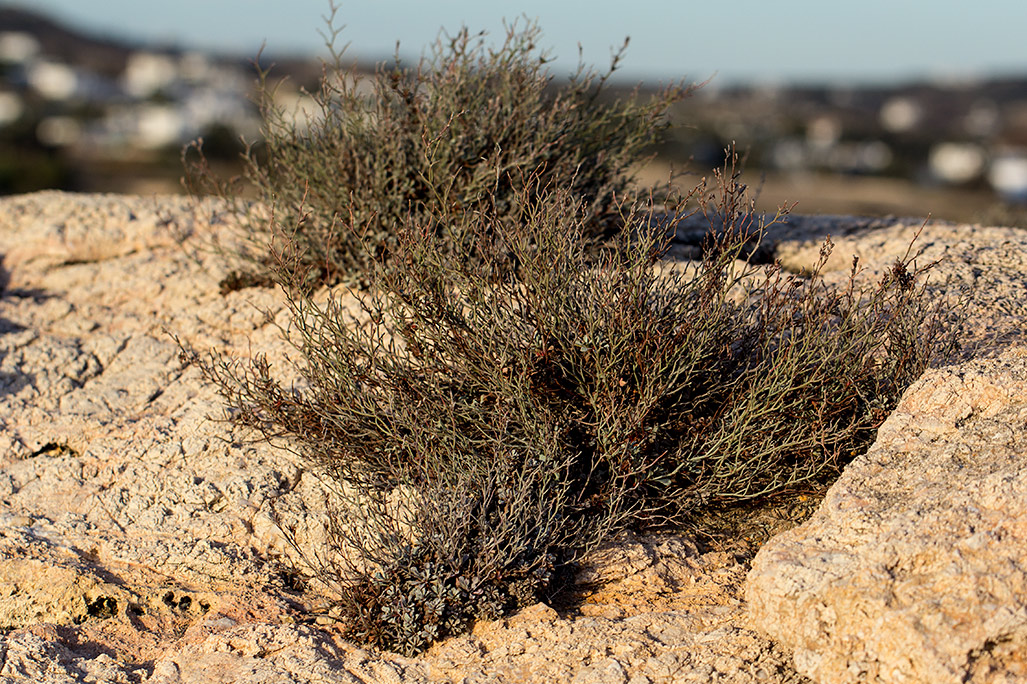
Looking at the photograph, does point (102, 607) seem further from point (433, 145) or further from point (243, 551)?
point (433, 145)

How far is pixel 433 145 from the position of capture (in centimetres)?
428

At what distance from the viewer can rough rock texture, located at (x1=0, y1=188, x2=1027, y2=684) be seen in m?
2.76

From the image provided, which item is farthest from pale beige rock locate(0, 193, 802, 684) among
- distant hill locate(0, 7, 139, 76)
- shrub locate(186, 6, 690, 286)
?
distant hill locate(0, 7, 139, 76)

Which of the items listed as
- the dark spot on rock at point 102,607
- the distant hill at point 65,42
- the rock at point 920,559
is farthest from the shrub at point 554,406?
the distant hill at point 65,42

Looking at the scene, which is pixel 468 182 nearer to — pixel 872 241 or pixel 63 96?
pixel 872 241

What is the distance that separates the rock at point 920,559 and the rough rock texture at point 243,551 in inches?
0.4

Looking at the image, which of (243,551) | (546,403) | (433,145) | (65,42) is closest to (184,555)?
(243,551)

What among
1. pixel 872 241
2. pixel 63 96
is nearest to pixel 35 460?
pixel 872 241

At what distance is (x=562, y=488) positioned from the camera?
3.31 metres

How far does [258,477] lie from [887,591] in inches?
Answer: 97.6

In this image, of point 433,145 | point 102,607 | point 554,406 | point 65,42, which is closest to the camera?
point 102,607

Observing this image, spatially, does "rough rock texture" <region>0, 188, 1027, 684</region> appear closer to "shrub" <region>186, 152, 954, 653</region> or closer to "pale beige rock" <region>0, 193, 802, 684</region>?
"pale beige rock" <region>0, 193, 802, 684</region>

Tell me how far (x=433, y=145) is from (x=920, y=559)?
112 inches

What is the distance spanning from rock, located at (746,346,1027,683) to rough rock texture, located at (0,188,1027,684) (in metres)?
0.01
